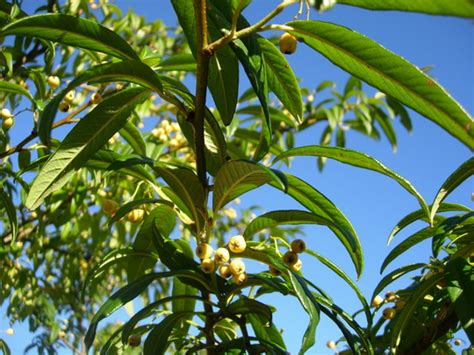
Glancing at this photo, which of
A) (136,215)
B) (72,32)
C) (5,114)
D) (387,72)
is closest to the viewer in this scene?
(387,72)

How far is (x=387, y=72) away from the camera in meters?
0.98

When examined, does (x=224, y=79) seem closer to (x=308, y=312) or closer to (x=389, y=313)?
(x=308, y=312)

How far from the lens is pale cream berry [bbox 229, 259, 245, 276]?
3.73 feet

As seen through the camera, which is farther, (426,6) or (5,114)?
(5,114)

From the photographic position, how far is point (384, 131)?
343cm

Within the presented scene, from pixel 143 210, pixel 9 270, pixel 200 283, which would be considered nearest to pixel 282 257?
pixel 200 283

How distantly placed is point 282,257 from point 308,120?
218cm

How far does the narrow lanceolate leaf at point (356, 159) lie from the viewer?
3.29ft

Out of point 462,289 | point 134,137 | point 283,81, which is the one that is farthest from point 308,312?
point 134,137

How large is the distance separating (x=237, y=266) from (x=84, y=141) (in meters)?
0.38

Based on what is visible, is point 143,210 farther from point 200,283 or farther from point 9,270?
point 9,270

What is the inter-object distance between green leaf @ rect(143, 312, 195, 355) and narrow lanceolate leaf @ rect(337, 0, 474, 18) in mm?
729

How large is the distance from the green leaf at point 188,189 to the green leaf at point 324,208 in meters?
0.15

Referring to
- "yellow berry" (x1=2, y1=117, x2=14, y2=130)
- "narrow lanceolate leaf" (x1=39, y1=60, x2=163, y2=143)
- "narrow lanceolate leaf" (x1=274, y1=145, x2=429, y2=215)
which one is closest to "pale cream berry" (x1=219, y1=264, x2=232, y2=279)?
"narrow lanceolate leaf" (x1=274, y1=145, x2=429, y2=215)
